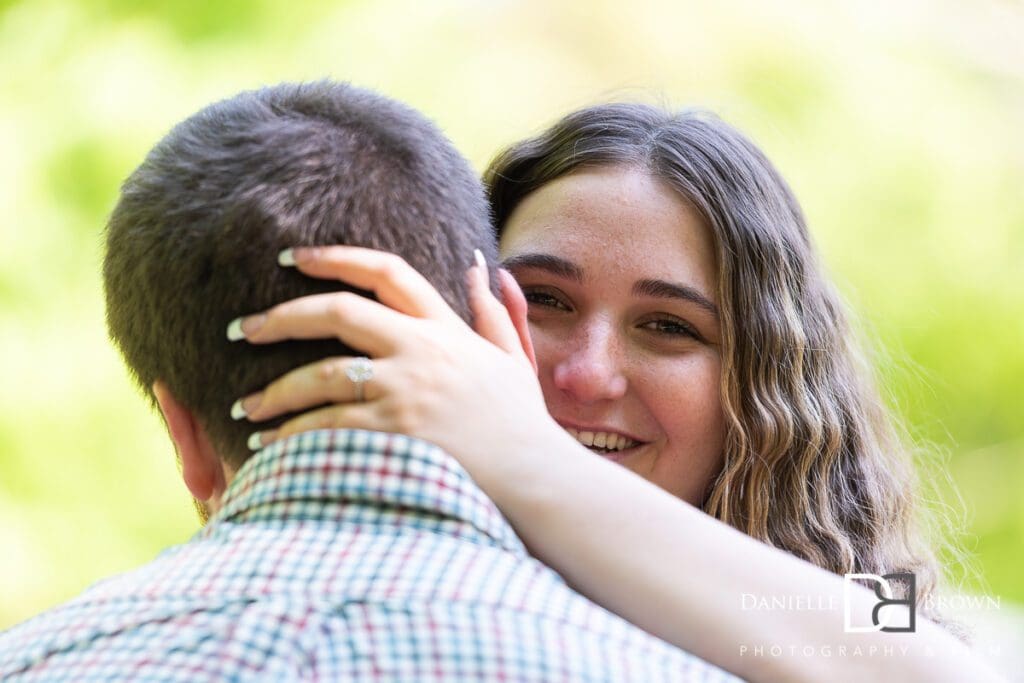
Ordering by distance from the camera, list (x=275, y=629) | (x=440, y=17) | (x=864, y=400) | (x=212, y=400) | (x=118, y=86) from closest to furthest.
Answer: (x=275, y=629) < (x=212, y=400) < (x=864, y=400) < (x=118, y=86) < (x=440, y=17)

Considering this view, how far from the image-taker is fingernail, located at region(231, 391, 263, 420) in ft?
3.44

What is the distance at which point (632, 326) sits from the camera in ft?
6.22

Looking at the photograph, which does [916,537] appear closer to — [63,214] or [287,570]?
[287,570]

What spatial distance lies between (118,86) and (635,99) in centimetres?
246

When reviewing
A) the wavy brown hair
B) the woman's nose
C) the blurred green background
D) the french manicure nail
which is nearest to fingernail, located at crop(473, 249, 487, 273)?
the french manicure nail

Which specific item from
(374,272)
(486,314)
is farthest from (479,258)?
(374,272)

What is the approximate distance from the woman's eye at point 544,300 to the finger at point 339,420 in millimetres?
921

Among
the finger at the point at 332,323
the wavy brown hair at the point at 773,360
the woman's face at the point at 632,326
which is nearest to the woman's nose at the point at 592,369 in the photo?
the woman's face at the point at 632,326

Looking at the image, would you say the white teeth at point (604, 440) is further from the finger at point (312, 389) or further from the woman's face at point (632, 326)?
the finger at point (312, 389)

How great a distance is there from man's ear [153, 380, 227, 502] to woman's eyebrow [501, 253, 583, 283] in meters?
0.87

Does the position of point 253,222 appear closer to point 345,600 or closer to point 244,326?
point 244,326

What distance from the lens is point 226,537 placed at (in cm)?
100

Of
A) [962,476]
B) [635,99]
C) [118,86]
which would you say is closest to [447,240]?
[635,99]

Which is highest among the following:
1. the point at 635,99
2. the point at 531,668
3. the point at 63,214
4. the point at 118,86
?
the point at 118,86
